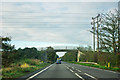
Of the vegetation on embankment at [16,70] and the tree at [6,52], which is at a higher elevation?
the tree at [6,52]

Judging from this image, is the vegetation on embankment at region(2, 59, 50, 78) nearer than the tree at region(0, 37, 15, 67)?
Yes

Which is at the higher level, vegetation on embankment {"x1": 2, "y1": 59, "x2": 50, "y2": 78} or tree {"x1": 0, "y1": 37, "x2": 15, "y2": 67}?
tree {"x1": 0, "y1": 37, "x2": 15, "y2": 67}

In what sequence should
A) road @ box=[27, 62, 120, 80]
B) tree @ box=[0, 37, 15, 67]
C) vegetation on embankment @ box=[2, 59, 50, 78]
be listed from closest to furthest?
road @ box=[27, 62, 120, 80] → vegetation on embankment @ box=[2, 59, 50, 78] → tree @ box=[0, 37, 15, 67]

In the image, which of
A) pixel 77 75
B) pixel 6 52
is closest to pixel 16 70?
pixel 6 52

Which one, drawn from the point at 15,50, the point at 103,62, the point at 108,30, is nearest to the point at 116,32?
the point at 108,30

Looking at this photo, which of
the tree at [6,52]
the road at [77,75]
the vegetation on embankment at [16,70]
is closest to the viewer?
the road at [77,75]

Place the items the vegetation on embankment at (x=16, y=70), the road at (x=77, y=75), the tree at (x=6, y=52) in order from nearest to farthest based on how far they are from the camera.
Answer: the road at (x=77, y=75)
the vegetation on embankment at (x=16, y=70)
the tree at (x=6, y=52)

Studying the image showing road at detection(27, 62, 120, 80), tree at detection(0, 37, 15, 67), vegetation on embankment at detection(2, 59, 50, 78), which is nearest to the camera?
road at detection(27, 62, 120, 80)

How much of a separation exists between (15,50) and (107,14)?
18294mm

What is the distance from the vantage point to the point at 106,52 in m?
29.1

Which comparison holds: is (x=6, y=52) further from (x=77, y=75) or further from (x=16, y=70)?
(x=77, y=75)

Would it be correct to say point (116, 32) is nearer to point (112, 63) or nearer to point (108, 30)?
point (108, 30)

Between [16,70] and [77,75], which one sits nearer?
[77,75]

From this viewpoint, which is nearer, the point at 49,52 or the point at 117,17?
the point at 117,17
